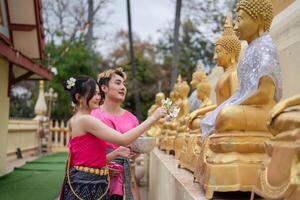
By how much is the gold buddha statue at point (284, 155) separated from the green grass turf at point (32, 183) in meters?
4.91

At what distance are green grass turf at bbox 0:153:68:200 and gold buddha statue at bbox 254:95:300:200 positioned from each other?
491 cm

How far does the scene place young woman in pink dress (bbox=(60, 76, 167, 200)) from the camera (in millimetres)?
2113

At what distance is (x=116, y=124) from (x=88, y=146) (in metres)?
0.64

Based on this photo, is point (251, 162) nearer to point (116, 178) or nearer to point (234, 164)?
point (234, 164)

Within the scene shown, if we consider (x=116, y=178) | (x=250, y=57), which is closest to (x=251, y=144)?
(x=250, y=57)

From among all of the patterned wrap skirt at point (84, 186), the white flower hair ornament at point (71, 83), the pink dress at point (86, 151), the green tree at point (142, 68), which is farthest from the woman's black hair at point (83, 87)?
the green tree at point (142, 68)

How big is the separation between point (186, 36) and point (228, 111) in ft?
79.0

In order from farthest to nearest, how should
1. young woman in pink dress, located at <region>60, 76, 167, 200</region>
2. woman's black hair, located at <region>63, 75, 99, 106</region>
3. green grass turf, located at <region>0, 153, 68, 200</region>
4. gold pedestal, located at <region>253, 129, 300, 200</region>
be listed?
green grass turf, located at <region>0, 153, 68, 200</region>
woman's black hair, located at <region>63, 75, 99, 106</region>
young woman in pink dress, located at <region>60, 76, 167, 200</region>
gold pedestal, located at <region>253, 129, 300, 200</region>

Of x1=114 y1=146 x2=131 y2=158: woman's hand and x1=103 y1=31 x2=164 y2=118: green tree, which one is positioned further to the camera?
x1=103 y1=31 x2=164 y2=118: green tree

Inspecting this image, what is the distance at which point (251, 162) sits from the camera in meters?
1.61

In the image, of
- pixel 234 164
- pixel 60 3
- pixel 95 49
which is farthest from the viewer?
pixel 95 49

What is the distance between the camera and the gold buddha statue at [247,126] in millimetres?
1595

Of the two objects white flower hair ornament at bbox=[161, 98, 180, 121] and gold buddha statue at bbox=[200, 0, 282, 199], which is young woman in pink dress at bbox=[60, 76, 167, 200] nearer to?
white flower hair ornament at bbox=[161, 98, 180, 121]

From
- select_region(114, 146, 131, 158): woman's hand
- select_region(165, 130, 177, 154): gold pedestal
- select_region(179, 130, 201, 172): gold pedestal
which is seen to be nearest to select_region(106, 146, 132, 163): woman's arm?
select_region(114, 146, 131, 158): woman's hand
